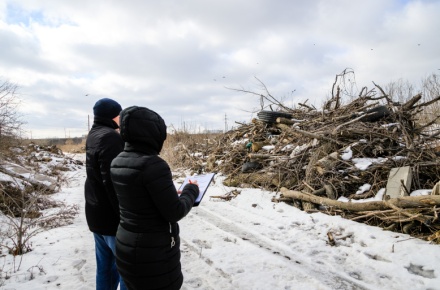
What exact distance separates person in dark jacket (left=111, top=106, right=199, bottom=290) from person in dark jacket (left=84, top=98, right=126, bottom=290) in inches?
16.1

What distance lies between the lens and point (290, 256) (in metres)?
3.92

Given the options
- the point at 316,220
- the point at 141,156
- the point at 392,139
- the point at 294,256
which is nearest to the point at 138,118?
the point at 141,156

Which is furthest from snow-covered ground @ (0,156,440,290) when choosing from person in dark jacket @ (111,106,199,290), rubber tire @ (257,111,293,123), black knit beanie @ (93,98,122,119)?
rubber tire @ (257,111,293,123)

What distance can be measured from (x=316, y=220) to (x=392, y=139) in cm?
286

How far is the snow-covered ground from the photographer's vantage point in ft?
10.6

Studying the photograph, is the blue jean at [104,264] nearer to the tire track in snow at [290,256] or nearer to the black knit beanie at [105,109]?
the black knit beanie at [105,109]

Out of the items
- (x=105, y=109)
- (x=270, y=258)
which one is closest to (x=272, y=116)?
(x=270, y=258)

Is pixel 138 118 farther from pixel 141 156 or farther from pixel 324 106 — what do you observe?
pixel 324 106

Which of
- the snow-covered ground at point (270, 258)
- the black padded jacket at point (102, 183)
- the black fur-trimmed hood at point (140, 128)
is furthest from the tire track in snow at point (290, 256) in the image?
the black fur-trimmed hood at point (140, 128)

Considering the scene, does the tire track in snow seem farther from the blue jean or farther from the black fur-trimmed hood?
the black fur-trimmed hood

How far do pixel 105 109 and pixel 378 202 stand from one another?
4.55 metres

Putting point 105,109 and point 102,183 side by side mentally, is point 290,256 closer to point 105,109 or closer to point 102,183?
point 102,183

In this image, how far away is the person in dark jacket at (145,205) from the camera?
5.78 ft

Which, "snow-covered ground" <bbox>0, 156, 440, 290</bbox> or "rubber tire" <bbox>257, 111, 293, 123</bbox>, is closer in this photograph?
"snow-covered ground" <bbox>0, 156, 440, 290</bbox>
